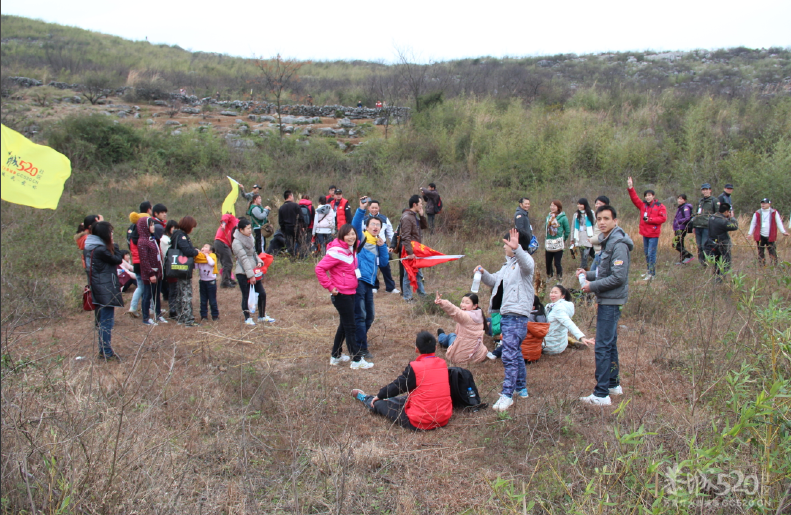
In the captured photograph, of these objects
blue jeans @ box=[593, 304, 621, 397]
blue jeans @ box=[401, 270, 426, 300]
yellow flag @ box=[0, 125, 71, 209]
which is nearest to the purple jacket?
blue jeans @ box=[401, 270, 426, 300]

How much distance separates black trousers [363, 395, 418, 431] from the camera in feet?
14.7

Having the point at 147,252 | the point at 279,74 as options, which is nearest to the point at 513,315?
the point at 147,252

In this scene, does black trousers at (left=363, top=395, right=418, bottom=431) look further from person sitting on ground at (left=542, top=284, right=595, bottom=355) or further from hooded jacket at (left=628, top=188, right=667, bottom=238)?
hooded jacket at (left=628, top=188, right=667, bottom=238)

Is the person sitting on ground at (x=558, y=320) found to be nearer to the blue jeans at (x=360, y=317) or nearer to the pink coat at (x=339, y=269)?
the blue jeans at (x=360, y=317)

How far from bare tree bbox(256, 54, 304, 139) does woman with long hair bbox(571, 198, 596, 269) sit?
14140 millimetres

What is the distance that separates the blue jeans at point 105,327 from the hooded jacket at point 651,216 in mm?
8412

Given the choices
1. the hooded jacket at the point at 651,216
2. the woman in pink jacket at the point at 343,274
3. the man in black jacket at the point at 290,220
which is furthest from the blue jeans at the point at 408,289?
the hooded jacket at the point at 651,216

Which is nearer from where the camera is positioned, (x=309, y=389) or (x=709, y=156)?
(x=309, y=389)

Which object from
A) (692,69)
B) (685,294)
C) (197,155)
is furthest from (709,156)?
(692,69)

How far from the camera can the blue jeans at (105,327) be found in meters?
5.81

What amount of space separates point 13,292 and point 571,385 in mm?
8316

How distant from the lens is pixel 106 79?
27688mm

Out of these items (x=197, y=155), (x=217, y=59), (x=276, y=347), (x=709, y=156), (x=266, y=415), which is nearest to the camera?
(x=266, y=415)

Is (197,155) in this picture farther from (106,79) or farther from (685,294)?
(685,294)
